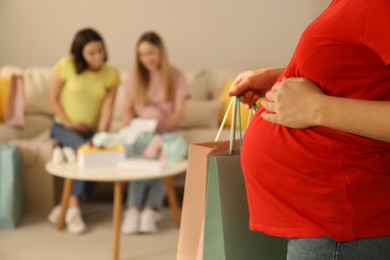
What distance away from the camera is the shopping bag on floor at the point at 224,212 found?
1050mm

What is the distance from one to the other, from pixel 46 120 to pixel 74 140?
760 mm

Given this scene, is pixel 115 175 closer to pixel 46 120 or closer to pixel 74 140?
pixel 74 140

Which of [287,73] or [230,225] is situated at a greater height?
[287,73]

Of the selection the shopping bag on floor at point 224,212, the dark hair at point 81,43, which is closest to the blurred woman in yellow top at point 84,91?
the dark hair at point 81,43

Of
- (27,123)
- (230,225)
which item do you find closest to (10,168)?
(27,123)

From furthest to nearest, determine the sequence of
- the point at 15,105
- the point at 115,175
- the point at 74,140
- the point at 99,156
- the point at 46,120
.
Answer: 1. the point at 46,120
2. the point at 15,105
3. the point at 74,140
4. the point at 99,156
5. the point at 115,175

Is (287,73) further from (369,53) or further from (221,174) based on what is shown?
(221,174)

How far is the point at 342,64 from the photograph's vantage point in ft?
2.60

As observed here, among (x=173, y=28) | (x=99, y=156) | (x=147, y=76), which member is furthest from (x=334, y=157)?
(x=173, y=28)

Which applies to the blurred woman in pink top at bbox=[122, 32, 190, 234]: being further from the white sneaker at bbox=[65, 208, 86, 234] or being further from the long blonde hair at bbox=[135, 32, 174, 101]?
the white sneaker at bbox=[65, 208, 86, 234]

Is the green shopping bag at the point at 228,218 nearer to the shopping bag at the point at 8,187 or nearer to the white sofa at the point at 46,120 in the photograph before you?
the shopping bag at the point at 8,187

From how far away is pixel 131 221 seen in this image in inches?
114

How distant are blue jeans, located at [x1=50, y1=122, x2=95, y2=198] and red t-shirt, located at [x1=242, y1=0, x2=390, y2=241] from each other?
2.32m

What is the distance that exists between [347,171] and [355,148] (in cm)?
3
